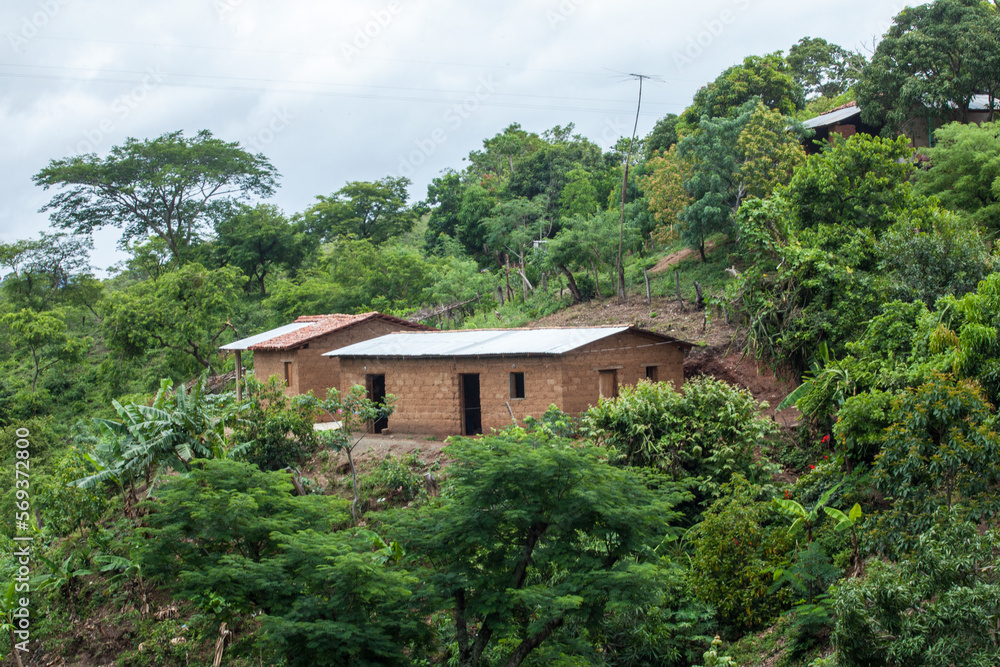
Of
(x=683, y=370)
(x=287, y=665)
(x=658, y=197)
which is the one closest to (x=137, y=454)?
(x=287, y=665)

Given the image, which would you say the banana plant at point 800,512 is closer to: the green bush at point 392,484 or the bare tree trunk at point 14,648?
the green bush at point 392,484

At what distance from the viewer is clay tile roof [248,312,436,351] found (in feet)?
73.0

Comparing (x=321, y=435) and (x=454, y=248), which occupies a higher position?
(x=454, y=248)

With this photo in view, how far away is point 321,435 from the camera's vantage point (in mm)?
17688

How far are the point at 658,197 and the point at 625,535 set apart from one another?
20.7 metres

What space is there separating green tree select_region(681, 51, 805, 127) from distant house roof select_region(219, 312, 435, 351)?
14142 millimetres

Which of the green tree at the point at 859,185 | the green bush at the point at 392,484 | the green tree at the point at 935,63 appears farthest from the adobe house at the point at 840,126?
the green bush at the point at 392,484

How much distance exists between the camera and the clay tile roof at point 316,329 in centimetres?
2227

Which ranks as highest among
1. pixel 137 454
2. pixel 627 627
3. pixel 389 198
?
pixel 389 198

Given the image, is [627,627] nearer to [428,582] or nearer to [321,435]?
[428,582]

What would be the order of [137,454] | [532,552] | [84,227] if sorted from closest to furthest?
[532,552], [137,454], [84,227]

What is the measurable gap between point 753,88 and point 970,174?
976cm

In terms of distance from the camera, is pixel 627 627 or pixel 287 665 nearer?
pixel 287 665

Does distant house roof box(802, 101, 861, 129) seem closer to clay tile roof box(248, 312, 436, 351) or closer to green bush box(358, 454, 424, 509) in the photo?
clay tile roof box(248, 312, 436, 351)
